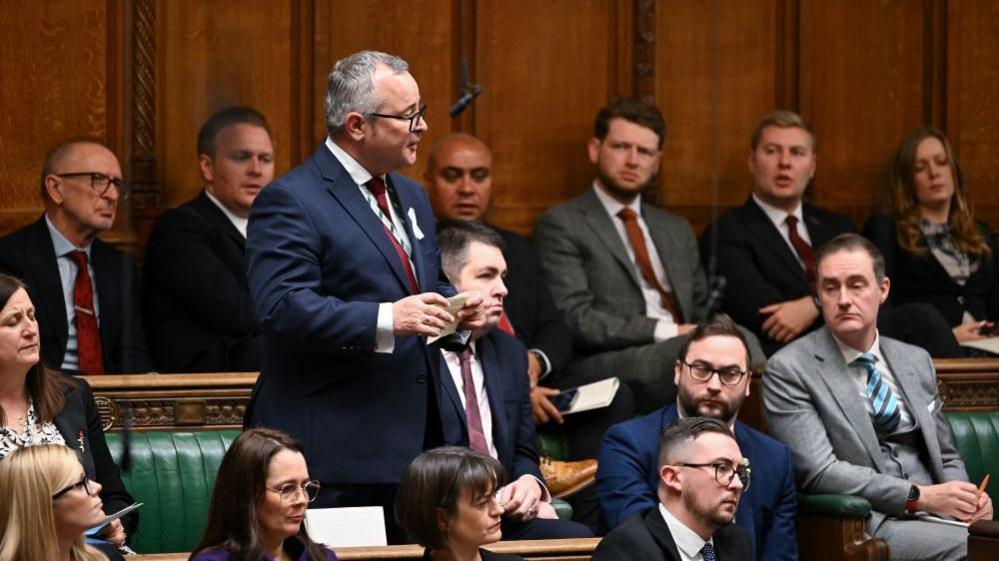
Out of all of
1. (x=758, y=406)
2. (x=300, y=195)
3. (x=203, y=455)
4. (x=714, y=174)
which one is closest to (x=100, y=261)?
(x=203, y=455)

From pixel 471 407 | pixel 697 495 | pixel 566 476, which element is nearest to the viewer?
pixel 697 495

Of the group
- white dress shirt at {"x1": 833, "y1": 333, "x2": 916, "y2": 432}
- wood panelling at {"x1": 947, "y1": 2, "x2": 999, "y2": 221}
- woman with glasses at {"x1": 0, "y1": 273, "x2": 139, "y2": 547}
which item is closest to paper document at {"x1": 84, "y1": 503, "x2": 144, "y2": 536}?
woman with glasses at {"x1": 0, "y1": 273, "x2": 139, "y2": 547}

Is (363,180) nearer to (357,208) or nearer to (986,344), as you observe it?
(357,208)

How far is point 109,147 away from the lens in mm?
6301

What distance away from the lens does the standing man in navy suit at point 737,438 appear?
4945mm

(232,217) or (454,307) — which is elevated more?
(232,217)

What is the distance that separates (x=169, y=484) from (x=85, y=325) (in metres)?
0.70

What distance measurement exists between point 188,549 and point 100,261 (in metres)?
1.04

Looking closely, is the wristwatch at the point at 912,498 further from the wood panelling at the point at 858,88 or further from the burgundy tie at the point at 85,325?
the burgundy tie at the point at 85,325

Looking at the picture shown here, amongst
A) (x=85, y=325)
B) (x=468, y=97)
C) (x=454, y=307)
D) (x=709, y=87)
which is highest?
(x=709, y=87)

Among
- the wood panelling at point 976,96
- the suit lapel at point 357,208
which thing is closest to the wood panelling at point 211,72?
the suit lapel at point 357,208

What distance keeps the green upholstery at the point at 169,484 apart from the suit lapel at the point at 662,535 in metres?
1.36

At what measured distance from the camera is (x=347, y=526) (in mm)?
4223

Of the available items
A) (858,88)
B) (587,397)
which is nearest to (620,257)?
(587,397)
